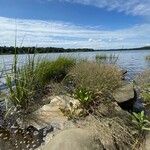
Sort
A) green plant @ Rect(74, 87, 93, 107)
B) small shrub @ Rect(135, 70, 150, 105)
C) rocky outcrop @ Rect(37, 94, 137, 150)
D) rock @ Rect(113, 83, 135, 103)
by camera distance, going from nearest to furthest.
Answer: rocky outcrop @ Rect(37, 94, 137, 150) → green plant @ Rect(74, 87, 93, 107) → rock @ Rect(113, 83, 135, 103) → small shrub @ Rect(135, 70, 150, 105)

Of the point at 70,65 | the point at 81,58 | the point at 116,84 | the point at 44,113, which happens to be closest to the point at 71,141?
the point at 44,113

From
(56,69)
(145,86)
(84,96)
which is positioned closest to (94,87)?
(84,96)

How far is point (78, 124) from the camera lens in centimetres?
727

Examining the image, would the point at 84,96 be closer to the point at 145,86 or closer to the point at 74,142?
the point at 74,142

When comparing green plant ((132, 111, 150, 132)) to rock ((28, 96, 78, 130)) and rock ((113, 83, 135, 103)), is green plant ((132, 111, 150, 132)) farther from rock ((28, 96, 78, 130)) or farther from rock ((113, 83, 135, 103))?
rock ((113, 83, 135, 103))

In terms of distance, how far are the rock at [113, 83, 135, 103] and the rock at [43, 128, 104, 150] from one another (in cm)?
413

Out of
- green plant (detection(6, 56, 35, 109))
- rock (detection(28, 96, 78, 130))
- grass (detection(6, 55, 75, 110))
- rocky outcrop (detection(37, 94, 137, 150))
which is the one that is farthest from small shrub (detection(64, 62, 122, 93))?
green plant (detection(6, 56, 35, 109))

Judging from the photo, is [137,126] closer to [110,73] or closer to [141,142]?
[141,142]

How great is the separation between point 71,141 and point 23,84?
10.2 ft

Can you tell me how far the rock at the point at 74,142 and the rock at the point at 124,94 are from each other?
4.13 meters

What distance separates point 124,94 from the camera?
438 inches

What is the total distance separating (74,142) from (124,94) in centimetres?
557

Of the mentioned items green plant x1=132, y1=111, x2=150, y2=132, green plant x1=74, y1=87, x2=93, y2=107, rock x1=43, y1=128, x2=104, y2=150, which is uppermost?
green plant x1=74, y1=87, x2=93, y2=107

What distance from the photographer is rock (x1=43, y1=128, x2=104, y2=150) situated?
19.0 ft
